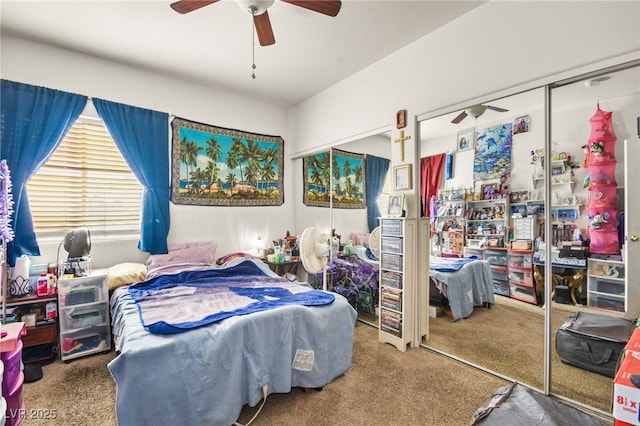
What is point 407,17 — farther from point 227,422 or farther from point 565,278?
point 227,422

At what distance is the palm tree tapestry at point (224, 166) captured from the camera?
3.62m

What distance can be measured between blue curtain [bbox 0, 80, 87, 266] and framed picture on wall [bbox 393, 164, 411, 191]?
3273mm

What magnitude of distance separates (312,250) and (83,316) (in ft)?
7.05

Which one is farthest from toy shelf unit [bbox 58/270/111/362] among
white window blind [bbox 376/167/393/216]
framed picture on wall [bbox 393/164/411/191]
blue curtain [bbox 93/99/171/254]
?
framed picture on wall [bbox 393/164/411/191]

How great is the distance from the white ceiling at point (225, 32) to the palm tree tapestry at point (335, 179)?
988 millimetres

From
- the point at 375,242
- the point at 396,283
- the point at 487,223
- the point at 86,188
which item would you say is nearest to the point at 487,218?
the point at 487,223

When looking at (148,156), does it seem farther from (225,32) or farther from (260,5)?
(260,5)

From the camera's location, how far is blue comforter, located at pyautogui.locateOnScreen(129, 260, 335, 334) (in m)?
1.96

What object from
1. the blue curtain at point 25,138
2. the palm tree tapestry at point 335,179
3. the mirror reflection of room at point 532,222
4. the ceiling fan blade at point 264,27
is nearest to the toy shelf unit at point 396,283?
the mirror reflection of room at point 532,222

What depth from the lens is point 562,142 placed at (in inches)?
79.7

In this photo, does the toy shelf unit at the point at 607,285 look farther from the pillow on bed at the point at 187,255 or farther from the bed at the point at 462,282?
the pillow on bed at the point at 187,255

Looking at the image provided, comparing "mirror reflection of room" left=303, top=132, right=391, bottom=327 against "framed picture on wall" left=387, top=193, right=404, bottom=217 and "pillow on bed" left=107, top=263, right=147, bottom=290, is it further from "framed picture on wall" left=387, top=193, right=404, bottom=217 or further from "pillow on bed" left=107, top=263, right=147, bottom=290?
"pillow on bed" left=107, top=263, right=147, bottom=290

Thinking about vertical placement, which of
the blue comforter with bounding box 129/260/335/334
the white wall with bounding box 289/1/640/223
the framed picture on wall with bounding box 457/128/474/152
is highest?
the white wall with bounding box 289/1/640/223

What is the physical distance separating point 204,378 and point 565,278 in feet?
7.78
